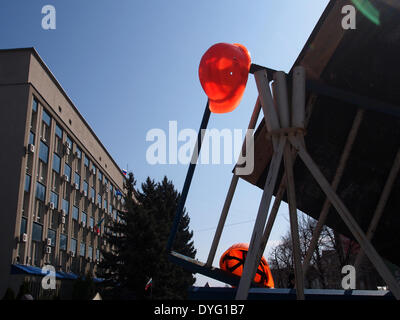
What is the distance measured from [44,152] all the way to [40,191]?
295 cm

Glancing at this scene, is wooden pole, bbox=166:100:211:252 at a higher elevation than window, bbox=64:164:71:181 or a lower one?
lower

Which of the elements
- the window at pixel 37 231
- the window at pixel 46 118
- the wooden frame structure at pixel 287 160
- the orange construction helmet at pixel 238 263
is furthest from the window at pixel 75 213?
the wooden frame structure at pixel 287 160

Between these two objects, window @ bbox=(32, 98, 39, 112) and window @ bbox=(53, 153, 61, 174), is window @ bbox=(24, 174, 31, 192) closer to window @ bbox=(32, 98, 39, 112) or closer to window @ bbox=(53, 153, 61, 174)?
window @ bbox=(32, 98, 39, 112)

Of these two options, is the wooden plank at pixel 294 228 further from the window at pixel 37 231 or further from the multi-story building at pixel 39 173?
the window at pixel 37 231

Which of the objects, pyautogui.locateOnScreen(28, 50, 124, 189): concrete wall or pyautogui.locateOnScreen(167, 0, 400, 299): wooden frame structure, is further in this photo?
pyautogui.locateOnScreen(28, 50, 124, 189): concrete wall

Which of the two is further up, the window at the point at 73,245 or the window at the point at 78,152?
the window at the point at 78,152

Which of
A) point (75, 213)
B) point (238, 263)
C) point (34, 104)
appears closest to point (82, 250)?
point (75, 213)

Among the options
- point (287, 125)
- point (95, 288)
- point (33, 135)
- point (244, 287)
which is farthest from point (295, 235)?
point (95, 288)

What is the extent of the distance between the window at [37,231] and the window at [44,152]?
474 centimetres

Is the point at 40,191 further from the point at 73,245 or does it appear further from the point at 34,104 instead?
the point at 73,245

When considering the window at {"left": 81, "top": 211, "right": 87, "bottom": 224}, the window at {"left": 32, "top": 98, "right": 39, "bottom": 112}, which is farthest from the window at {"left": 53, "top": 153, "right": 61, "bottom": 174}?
the window at {"left": 81, "top": 211, "right": 87, "bottom": 224}

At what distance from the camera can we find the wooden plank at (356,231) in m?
4.74

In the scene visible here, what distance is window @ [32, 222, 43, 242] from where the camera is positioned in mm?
27091
